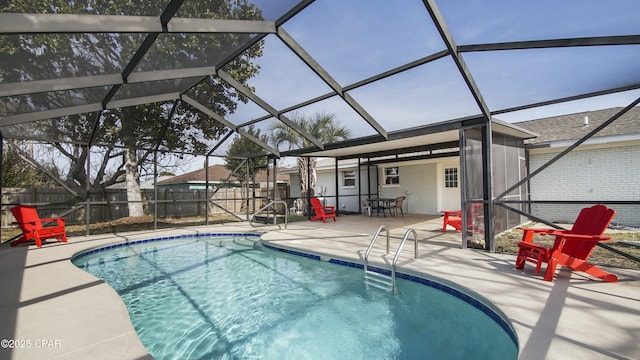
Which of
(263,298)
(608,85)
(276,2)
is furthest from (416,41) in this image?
(263,298)

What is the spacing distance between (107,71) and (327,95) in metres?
4.17

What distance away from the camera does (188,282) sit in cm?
522

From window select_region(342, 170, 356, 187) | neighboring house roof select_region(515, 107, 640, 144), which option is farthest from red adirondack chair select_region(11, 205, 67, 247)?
neighboring house roof select_region(515, 107, 640, 144)

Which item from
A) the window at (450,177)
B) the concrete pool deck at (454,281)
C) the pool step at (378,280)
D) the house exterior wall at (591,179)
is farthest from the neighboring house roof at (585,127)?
the pool step at (378,280)

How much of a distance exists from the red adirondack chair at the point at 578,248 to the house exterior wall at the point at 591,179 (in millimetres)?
6315

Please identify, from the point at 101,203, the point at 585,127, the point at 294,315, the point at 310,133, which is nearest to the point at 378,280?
the point at 294,315

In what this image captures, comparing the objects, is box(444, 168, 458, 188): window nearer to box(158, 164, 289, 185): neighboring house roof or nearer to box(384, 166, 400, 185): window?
box(384, 166, 400, 185): window

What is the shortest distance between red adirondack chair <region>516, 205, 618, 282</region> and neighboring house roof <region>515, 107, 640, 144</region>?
6.23 m

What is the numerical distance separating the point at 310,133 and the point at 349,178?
4787 millimetres

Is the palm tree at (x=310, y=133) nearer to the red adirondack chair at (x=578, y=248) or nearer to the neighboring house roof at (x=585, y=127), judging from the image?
the neighboring house roof at (x=585, y=127)

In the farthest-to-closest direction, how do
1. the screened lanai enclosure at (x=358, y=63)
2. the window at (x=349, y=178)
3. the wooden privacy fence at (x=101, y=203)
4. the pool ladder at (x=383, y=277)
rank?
the window at (x=349, y=178), the wooden privacy fence at (x=101, y=203), the pool ladder at (x=383, y=277), the screened lanai enclosure at (x=358, y=63)

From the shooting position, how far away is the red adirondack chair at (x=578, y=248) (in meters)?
3.96

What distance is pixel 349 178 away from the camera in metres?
16.1

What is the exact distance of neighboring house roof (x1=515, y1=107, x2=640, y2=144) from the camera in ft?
28.1
